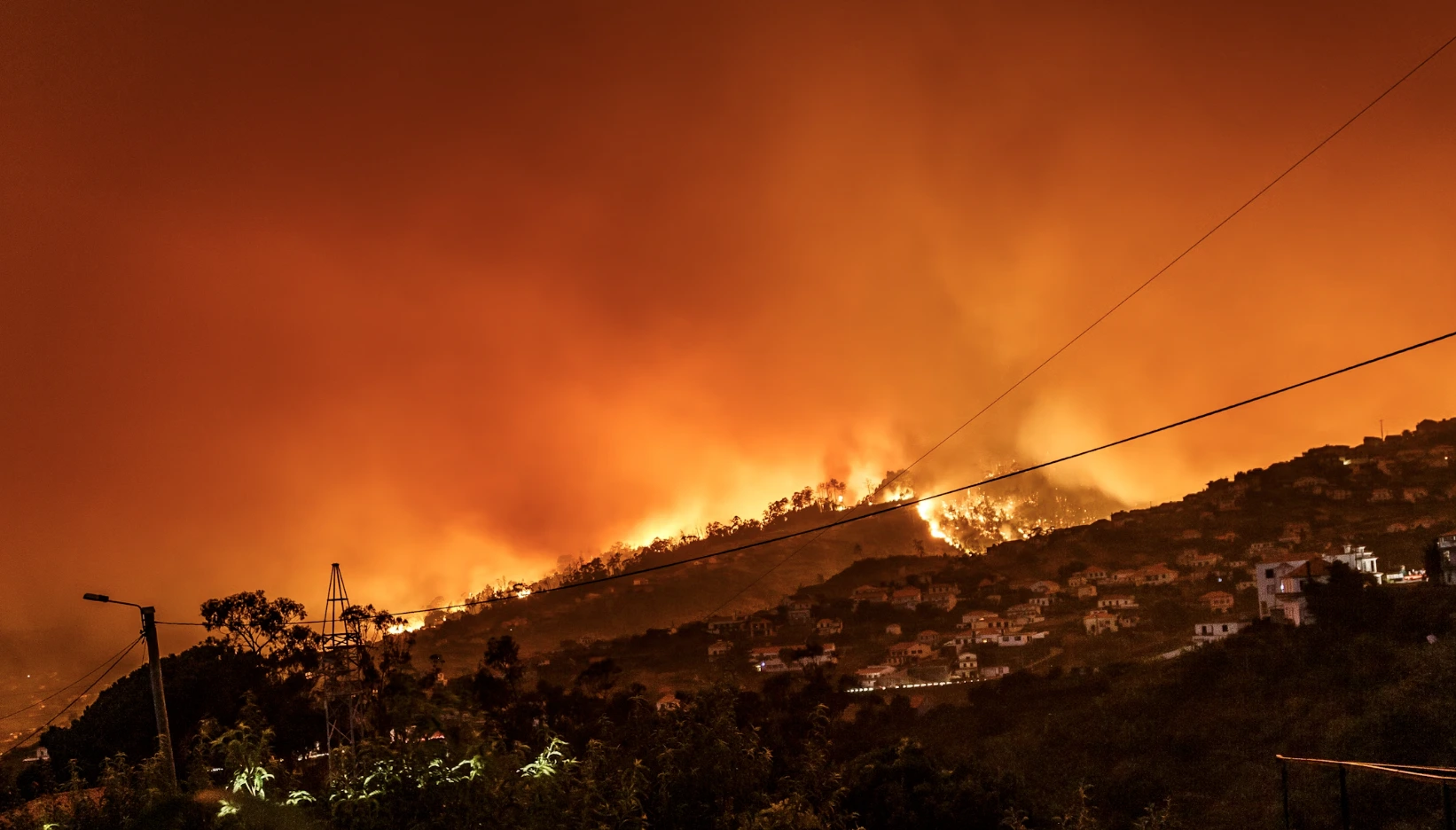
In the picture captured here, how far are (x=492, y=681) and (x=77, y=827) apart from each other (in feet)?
115

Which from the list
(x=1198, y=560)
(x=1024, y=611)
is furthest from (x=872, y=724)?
(x=1198, y=560)

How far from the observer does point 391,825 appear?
7.54m

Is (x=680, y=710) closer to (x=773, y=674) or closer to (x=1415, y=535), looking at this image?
(x=773, y=674)

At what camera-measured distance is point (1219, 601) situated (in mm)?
63781

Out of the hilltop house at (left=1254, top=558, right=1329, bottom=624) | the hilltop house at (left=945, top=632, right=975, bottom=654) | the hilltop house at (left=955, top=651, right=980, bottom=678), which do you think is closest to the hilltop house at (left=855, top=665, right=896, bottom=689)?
the hilltop house at (left=955, top=651, right=980, bottom=678)

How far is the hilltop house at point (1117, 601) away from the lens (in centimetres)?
6969

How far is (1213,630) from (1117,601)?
12.5 metres

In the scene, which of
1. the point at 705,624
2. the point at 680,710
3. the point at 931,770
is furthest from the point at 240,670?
the point at 705,624

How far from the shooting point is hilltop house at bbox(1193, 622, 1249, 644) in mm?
56875

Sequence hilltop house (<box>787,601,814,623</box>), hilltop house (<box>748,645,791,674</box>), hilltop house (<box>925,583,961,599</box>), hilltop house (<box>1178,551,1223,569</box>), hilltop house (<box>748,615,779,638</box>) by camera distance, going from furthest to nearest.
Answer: hilltop house (<box>787,601,814,623</box>) → hilltop house (<box>925,583,961,599</box>) → hilltop house (<box>748,615,779,638</box>) → hilltop house (<box>1178,551,1223,569</box>) → hilltop house (<box>748,645,791,674</box>)

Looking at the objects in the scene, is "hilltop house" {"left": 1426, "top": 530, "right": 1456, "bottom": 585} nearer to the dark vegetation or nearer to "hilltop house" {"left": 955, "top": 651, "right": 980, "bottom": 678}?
the dark vegetation

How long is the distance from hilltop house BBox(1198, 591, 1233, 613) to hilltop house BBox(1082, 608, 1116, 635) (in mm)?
5595

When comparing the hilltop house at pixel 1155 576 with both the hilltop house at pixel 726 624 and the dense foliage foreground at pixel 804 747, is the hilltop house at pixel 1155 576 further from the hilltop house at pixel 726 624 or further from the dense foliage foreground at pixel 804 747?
the hilltop house at pixel 726 624

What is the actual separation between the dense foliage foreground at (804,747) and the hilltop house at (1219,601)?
1334 cm
